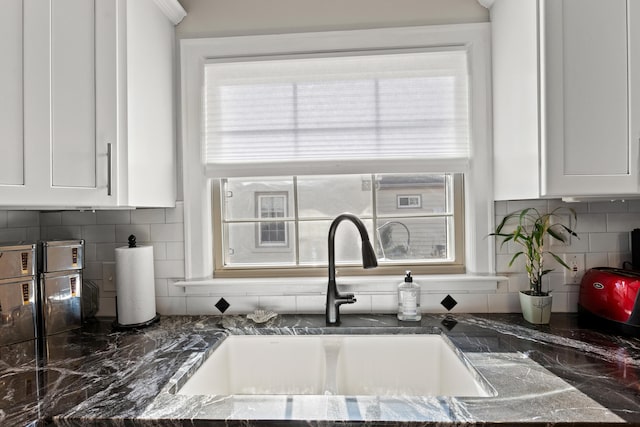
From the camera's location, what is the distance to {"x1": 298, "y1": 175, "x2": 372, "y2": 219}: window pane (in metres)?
1.76

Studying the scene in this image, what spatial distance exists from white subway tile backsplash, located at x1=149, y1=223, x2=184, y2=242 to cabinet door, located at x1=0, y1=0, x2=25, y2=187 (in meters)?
0.66

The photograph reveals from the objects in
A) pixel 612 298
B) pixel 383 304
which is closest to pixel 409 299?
pixel 383 304

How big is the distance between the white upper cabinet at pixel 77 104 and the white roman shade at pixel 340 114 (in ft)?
1.17

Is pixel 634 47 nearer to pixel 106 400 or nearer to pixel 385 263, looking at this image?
pixel 385 263

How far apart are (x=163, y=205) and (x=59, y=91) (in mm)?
572

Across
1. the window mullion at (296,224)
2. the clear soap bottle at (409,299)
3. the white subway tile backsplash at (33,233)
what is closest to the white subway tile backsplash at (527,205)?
the clear soap bottle at (409,299)

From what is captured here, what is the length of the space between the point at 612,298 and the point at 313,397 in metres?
1.21

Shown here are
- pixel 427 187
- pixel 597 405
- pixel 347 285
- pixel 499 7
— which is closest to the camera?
pixel 597 405

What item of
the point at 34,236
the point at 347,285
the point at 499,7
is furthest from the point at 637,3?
the point at 34,236

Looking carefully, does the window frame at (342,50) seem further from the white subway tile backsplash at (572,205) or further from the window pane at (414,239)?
the white subway tile backsplash at (572,205)

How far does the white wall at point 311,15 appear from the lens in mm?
1633

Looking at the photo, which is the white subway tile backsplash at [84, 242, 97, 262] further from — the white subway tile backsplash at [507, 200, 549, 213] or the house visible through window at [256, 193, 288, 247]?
the white subway tile backsplash at [507, 200, 549, 213]

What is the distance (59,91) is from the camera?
114 centimetres

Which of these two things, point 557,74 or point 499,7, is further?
point 499,7
